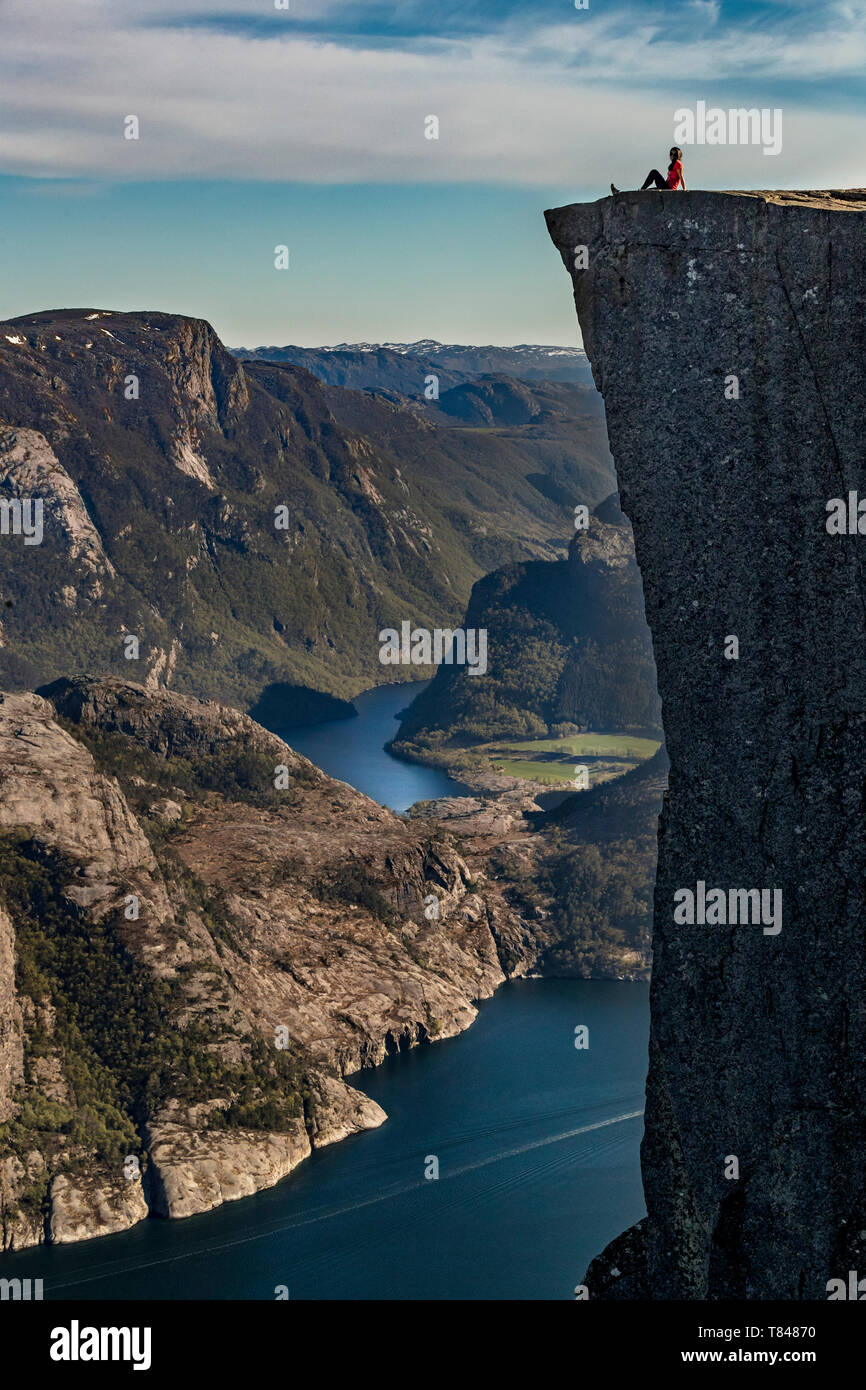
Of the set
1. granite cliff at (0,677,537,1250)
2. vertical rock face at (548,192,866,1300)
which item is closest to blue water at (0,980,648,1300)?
granite cliff at (0,677,537,1250)

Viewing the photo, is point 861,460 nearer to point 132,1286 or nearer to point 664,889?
point 664,889

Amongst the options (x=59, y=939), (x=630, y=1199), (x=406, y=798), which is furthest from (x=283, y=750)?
(x=630, y=1199)

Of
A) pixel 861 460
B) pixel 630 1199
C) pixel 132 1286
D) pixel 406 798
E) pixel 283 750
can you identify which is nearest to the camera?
pixel 861 460

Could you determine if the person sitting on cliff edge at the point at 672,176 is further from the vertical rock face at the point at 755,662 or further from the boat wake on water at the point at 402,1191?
the boat wake on water at the point at 402,1191

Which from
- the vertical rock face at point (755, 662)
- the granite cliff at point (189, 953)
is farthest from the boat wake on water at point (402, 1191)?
the vertical rock face at point (755, 662)

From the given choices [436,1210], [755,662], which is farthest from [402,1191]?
[755,662]

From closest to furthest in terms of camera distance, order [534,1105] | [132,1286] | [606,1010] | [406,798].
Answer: [132,1286] → [534,1105] → [606,1010] → [406,798]

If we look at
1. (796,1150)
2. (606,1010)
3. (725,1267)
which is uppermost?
(796,1150)
